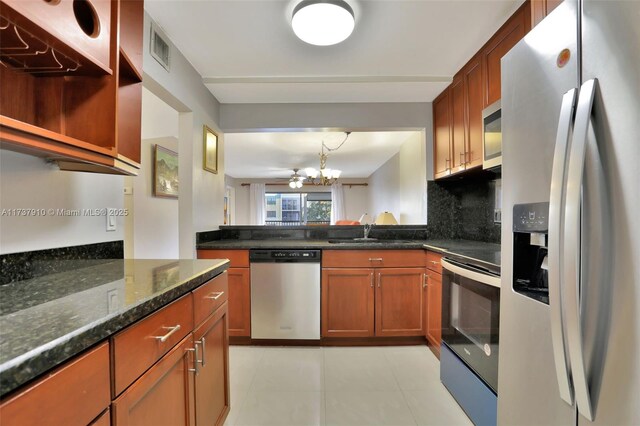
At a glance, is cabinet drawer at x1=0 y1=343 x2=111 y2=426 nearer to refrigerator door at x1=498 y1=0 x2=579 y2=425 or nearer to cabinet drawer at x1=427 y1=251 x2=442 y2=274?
refrigerator door at x1=498 y1=0 x2=579 y2=425

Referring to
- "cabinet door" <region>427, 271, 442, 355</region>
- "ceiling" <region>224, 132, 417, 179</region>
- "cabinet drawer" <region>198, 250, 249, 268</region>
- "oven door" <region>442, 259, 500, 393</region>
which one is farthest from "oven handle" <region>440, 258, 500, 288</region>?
"ceiling" <region>224, 132, 417, 179</region>

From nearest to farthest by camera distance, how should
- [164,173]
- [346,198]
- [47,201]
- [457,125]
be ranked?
[47,201] → [457,125] → [164,173] → [346,198]

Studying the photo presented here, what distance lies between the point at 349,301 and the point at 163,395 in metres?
Result: 1.70

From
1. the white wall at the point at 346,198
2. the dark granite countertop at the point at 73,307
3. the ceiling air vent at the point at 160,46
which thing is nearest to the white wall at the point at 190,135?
the ceiling air vent at the point at 160,46

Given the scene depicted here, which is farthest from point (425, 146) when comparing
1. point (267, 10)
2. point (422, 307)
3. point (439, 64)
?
point (267, 10)

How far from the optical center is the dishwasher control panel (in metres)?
2.37

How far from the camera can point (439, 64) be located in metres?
2.16

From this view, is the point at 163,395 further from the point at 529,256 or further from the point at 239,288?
the point at 239,288

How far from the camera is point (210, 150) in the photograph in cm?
254

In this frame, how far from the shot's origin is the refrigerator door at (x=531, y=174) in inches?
30.2

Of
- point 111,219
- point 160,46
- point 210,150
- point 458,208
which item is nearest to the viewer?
point 111,219

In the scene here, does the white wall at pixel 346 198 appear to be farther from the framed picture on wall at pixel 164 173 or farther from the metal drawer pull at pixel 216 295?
the metal drawer pull at pixel 216 295

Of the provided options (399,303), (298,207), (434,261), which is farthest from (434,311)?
(298,207)

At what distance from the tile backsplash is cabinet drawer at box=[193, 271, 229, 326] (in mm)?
2191
